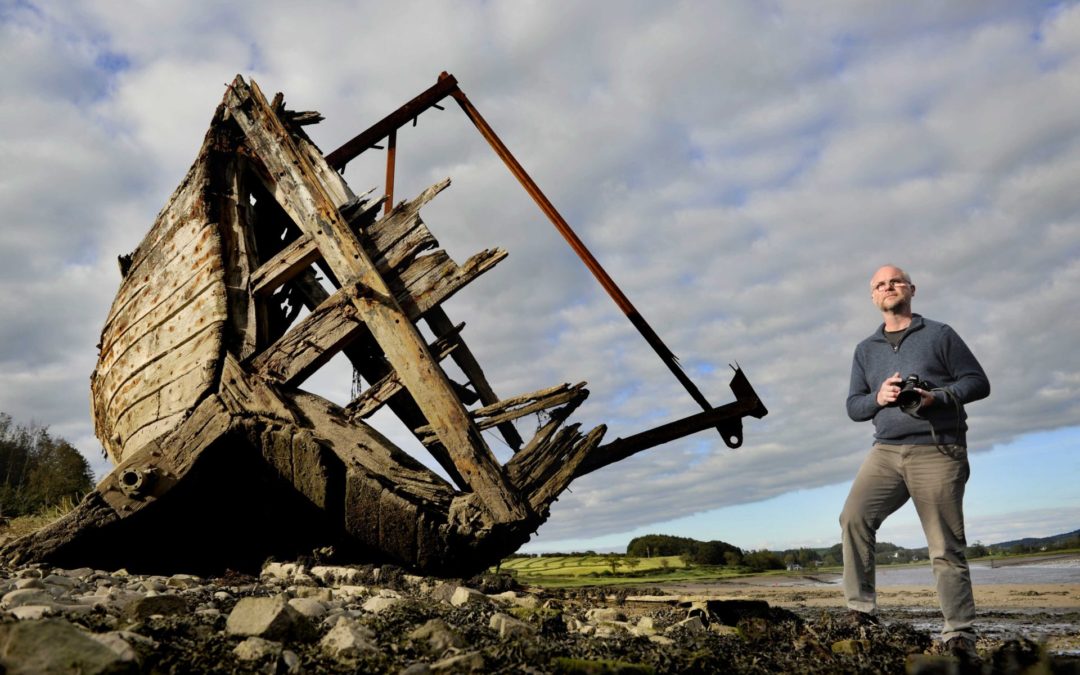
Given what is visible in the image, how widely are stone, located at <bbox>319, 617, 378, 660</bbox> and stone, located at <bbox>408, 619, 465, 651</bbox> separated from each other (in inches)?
7.8

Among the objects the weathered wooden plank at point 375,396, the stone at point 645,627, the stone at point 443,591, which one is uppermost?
the weathered wooden plank at point 375,396

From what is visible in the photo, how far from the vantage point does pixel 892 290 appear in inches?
198

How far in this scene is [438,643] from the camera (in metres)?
3.23

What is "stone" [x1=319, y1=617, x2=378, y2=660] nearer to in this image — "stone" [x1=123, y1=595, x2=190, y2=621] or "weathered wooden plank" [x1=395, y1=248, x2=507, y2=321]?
"stone" [x1=123, y1=595, x2=190, y2=621]

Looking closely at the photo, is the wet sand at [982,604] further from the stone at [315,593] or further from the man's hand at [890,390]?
the stone at [315,593]

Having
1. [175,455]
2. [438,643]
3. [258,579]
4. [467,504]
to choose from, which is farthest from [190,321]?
[438,643]

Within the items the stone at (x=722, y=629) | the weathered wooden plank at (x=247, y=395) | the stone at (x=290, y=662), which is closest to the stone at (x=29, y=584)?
the weathered wooden plank at (x=247, y=395)

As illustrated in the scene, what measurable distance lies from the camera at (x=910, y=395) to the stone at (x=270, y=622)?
3.52 meters

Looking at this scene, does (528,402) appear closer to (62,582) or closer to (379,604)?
(379,604)

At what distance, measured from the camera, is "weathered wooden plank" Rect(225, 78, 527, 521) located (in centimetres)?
568

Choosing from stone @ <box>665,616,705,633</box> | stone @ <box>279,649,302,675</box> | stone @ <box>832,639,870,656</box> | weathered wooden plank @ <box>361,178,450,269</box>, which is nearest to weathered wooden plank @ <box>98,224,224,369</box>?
weathered wooden plank @ <box>361,178,450,269</box>

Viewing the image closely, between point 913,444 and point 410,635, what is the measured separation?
3257mm

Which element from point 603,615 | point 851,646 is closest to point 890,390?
point 851,646

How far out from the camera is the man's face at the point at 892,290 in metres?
A: 5.03
